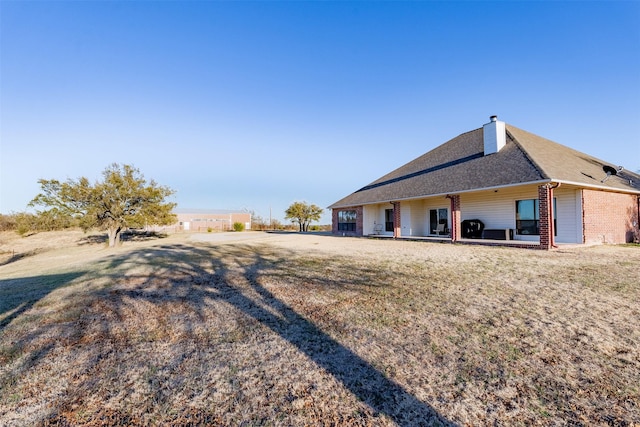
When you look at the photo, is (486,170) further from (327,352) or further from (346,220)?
(327,352)

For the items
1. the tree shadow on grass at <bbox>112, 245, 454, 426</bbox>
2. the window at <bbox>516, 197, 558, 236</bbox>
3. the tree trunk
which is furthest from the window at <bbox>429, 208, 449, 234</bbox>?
the tree trunk

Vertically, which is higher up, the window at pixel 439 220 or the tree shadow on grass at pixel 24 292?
the window at pixel 439 220

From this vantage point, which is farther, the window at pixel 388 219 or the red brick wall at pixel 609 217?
the window at pixel 388 219

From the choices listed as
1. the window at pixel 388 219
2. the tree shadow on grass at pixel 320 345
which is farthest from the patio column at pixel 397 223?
the tree shadow on grass at pixel 320 345

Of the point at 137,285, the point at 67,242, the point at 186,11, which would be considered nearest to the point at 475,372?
the point at 137,285

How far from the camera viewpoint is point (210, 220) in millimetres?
54469

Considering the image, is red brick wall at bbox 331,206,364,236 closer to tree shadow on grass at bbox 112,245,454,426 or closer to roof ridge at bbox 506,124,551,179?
roof ridge at bbox 506,124,551,179

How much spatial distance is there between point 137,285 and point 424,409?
20.6 ft

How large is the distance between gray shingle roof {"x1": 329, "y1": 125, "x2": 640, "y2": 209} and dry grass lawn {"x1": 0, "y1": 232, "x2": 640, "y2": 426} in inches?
272

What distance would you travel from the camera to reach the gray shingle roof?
11727 millimetres

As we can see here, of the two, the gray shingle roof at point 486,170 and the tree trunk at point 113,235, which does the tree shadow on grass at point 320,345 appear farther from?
the tree trunk at point 113,235

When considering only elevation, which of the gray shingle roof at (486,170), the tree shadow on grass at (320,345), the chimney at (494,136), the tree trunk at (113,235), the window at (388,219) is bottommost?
the tree shadow on grass at (320,345)

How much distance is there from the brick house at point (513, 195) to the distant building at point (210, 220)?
129 feet

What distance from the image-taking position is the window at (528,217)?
13.0 m
